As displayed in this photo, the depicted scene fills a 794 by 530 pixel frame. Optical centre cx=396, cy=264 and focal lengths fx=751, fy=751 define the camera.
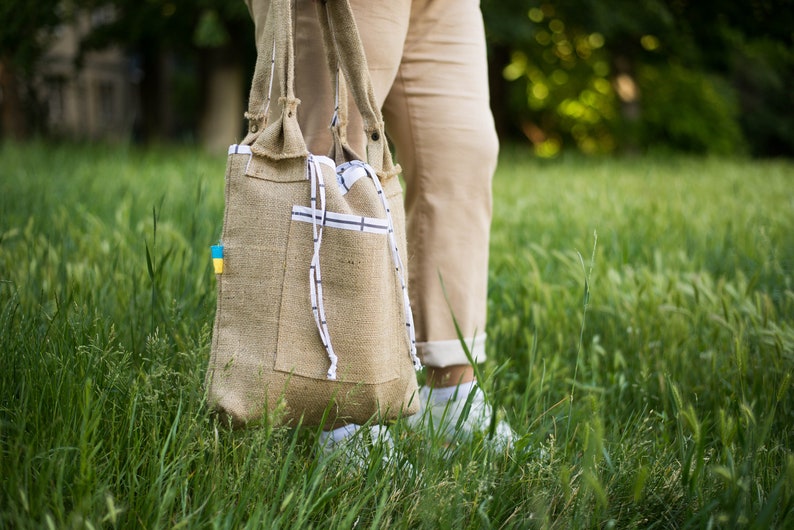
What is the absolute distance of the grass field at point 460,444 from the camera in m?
1.16

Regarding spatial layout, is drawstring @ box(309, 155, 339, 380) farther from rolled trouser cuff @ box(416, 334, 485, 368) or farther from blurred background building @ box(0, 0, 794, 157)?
blurred background building @ box(0, 0, 794, 157)

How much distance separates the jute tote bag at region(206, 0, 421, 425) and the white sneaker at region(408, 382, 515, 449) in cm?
17

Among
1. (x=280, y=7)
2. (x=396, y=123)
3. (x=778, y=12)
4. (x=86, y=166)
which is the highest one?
(x=778, y=12)

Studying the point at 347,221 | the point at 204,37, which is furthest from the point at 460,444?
the point at 204,37

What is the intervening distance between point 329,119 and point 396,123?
247 mm

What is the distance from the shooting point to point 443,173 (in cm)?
176

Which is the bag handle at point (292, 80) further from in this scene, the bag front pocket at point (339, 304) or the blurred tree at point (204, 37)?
the blurred tree at point (204, 37)

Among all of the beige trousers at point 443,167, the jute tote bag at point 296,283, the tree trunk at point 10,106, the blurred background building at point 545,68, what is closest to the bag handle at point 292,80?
the jute tote bag at point 296,283

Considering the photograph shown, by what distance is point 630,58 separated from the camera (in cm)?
1325

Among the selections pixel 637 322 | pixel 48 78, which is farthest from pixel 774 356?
pixel 48 78

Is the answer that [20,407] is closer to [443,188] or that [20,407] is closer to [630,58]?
[443,188]

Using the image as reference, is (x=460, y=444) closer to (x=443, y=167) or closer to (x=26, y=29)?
(x=443, y=167)

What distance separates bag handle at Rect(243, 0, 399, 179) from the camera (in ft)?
4.33

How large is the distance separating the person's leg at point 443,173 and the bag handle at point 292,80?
30cm
